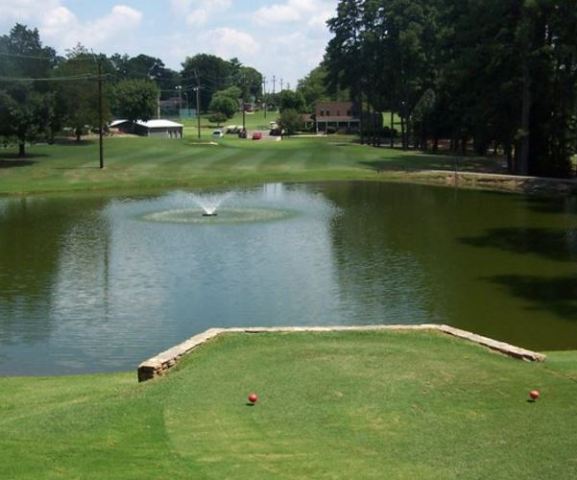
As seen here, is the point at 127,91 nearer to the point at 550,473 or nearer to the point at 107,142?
the point at 107,142

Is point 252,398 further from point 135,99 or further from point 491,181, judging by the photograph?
point 135,99

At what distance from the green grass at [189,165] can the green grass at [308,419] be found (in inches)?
1465

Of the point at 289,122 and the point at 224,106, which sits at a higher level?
the point at 224,106

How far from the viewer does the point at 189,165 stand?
57.0m

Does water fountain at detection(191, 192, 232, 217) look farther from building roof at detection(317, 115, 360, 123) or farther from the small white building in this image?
building roof at detection(317, 115, 360, 123)

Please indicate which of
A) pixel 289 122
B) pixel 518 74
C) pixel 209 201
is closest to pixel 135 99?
pixel 289 122

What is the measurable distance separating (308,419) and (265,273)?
13632mm

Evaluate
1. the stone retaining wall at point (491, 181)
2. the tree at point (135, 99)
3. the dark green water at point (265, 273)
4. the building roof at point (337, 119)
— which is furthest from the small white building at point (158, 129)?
the dark green water at point (265, 273)

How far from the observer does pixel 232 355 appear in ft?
41.2

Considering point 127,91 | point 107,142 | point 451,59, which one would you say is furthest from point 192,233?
point 127,91

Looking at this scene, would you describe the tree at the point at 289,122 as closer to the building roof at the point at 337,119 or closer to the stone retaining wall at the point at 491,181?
the building roof at the point at 337,119

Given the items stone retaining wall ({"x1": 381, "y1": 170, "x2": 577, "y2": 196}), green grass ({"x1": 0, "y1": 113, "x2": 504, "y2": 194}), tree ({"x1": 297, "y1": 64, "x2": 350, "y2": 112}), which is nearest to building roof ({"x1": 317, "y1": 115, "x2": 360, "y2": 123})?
tree ({"x1": 297, "y1": 64, "x2": 350, "y2": 112})

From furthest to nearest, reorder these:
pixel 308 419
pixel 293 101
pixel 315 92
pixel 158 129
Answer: pixel 315 92 → pixel 293 101 → pixel 158 129 → pixel 308 419

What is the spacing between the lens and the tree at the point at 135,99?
104 meters
